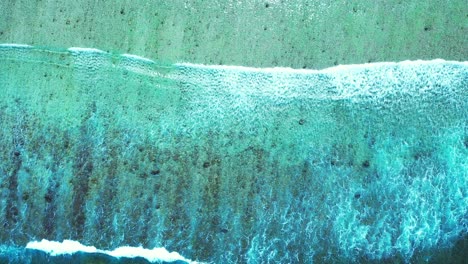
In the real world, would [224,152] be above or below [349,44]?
below

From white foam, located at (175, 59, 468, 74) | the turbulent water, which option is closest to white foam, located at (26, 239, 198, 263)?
the turbulent water

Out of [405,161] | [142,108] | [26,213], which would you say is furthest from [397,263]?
[26,213]

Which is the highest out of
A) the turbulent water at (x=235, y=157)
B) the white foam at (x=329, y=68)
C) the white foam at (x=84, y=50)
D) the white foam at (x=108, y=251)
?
the white foam at (x=329, y=68)

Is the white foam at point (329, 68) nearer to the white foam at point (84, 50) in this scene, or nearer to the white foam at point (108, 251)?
the white foam at point (84, 50)

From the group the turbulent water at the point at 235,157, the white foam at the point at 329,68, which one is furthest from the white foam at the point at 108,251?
the white foam at the point at 329,68

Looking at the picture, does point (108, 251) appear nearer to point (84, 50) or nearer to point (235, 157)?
point (235, 157)

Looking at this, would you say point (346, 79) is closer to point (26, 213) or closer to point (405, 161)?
point (405, 161)

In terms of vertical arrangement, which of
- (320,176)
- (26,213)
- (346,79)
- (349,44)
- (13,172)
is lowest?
(26,213)
